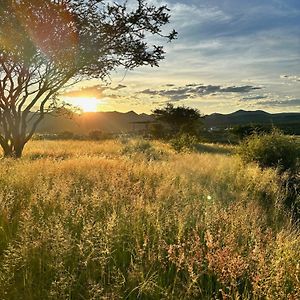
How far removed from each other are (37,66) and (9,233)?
9449 millimetres

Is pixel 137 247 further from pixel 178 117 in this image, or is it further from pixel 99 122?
pixel 99 122

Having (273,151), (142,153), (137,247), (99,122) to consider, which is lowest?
(137,247)

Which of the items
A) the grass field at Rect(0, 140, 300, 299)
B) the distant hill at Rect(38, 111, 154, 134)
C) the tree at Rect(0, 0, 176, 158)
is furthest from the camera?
the distant hill at Rect(38, 111, 154, 134)

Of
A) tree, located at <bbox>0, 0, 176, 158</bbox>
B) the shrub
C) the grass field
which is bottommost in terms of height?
the grass field

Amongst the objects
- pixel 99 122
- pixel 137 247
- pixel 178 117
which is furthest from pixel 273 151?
pixel 99 122

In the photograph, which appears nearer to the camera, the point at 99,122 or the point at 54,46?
the point at 54,46

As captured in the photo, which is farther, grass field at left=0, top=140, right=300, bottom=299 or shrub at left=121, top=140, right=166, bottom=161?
shrub at left=121, top=140, right=166, bottom=161

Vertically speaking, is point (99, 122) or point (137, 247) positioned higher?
point (99, 122)

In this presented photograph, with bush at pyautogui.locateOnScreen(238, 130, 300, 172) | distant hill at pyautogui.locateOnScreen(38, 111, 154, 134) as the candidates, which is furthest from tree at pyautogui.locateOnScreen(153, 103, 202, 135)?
distant hill at pyautogui.locateOnScreen(38, 111, 154, 134)

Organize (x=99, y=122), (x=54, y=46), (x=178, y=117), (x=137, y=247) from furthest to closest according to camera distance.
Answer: (x=99, y=122)
(x=178, y=117)
(x=54, y=46)
(x=137, y=247)

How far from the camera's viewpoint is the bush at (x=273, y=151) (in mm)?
13547

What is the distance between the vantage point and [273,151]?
13.8 metres

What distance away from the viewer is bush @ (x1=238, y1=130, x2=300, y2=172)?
1355 centimetres

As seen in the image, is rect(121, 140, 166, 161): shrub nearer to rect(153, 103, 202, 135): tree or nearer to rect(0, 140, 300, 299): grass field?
rect(0, 140, 300, 299): grass field
